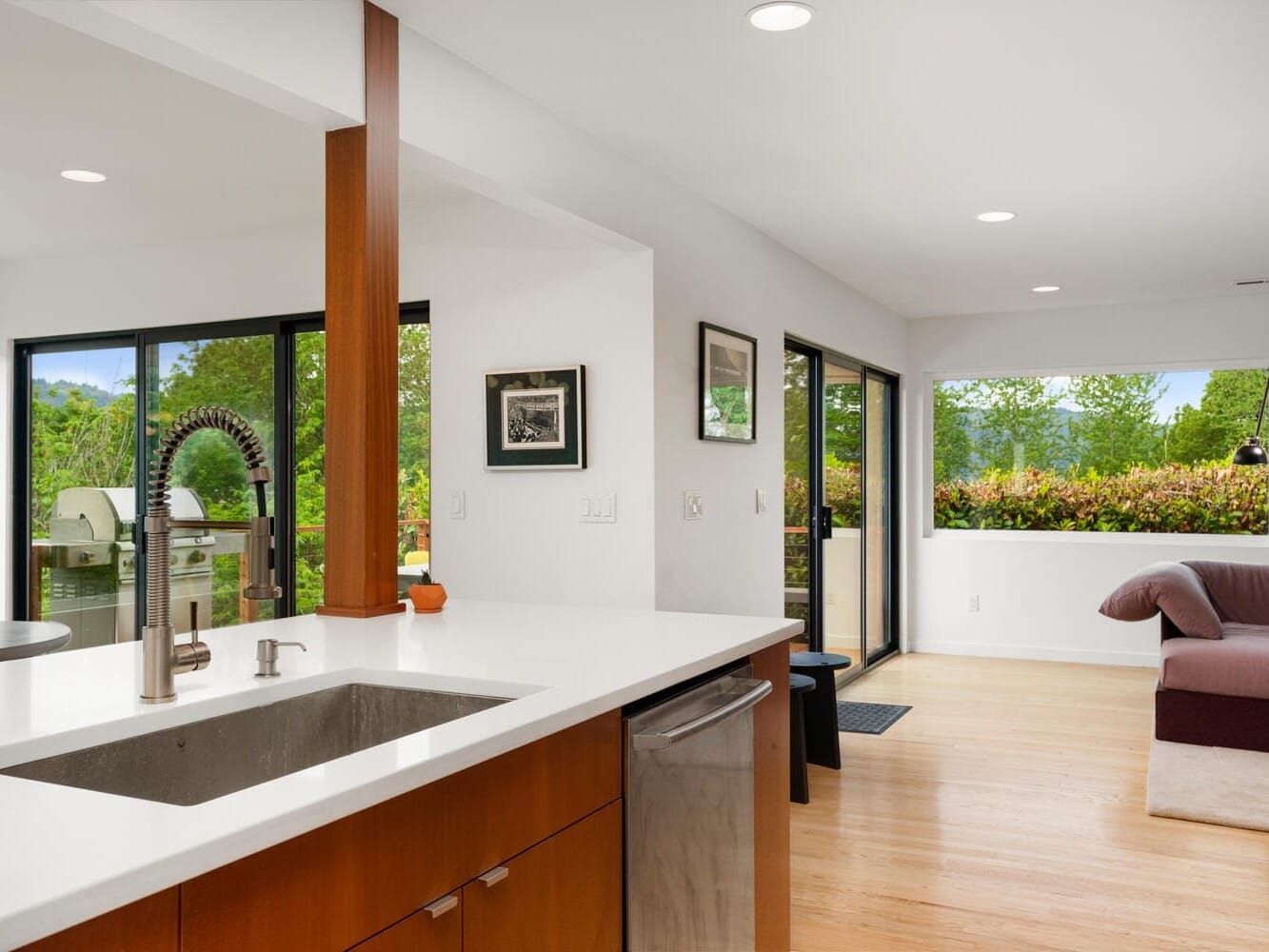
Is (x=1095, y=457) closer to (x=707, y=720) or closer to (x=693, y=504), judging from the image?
(x=693, y=504)

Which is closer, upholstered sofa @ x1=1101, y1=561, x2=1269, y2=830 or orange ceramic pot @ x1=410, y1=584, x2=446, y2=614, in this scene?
orange ceramic pot @ x1=410, y1=584, x2=446, y2=614

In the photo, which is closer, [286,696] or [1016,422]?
[286,696]

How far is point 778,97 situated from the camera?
121 inches

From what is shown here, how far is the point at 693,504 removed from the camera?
3.94 metres

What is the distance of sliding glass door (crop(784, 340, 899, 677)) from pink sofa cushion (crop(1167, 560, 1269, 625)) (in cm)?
185

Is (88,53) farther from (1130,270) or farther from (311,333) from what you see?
(1130,270)

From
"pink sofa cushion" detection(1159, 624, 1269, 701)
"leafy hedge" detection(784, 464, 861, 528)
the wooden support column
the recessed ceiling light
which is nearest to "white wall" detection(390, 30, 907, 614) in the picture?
the wooden support column

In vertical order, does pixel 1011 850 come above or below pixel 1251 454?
below

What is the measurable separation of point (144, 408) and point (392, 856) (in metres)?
4.29

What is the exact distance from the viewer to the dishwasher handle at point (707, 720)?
1771mm

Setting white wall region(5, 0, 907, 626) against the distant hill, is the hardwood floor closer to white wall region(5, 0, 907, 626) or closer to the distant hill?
white wall region(5, 0, 907, 626)

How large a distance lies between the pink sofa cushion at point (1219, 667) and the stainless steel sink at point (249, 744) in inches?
128

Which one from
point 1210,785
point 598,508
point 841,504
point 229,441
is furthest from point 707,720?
point 841,504

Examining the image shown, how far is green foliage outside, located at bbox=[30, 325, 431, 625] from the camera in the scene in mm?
4352
